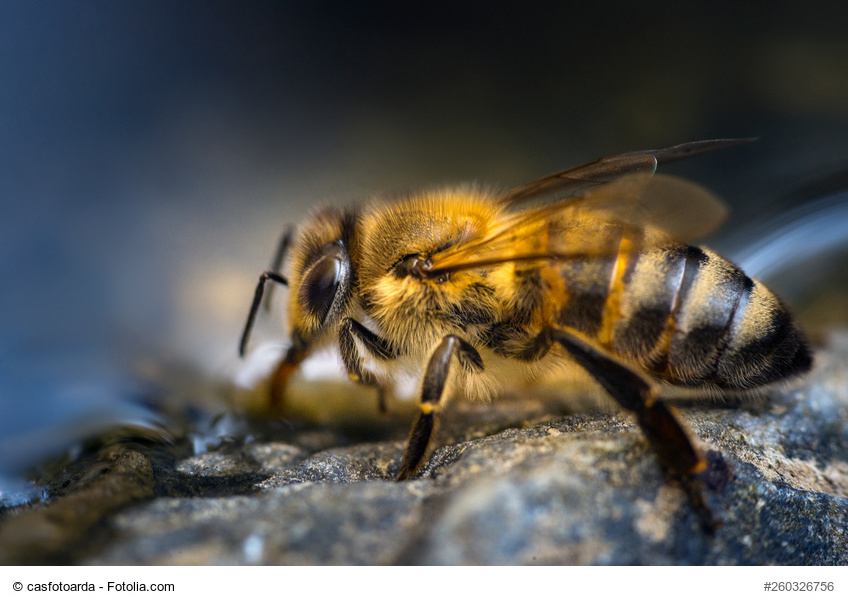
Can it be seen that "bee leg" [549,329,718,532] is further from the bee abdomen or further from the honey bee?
the bee abdomen

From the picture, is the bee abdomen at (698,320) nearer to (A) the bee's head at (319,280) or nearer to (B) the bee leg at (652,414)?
(B) the bee leg at (652,414)

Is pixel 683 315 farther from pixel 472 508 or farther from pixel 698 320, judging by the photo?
pixel 472 508

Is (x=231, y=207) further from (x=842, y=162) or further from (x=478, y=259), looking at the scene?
(x=842, y=162)

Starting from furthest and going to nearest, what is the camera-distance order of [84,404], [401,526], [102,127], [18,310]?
[102,127] → [18,310] → [84,404] → [401,526]

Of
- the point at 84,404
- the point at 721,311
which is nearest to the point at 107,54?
the point at 84,404

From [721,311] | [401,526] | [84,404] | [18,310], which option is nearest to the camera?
[401,526]

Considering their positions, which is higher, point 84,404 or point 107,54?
point 107,54

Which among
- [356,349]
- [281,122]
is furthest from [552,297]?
[281,122]
